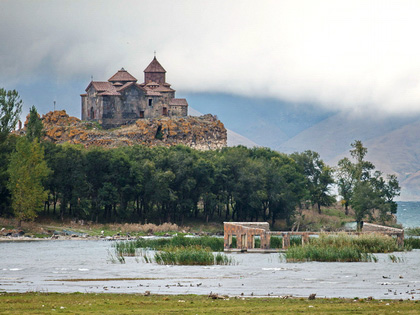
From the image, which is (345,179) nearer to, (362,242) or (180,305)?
(362,242)

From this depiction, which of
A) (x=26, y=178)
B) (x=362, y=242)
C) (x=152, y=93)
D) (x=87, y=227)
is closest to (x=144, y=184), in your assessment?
(x=87, y=227)

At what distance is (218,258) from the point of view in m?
60.2

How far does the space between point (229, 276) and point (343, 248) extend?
14.2m

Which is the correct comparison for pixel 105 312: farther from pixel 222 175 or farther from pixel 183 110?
pixel 183 110

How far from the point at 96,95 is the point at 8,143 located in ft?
214

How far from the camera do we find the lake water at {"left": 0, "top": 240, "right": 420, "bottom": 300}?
139 feet

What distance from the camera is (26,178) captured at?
330 feet

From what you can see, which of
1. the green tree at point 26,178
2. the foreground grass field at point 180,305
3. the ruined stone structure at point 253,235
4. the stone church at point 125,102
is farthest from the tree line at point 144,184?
the foreground grass field at point 180,305

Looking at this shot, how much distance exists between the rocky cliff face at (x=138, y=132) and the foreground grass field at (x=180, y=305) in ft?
426

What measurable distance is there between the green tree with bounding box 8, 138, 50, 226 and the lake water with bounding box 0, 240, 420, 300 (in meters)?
31.4

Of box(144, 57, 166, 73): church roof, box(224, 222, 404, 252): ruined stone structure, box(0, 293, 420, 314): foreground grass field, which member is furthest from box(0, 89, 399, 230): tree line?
box(0, 293, 420, 314): foreground grass field

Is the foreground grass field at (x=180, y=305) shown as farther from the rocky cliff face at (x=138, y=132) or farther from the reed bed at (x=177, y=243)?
the rocky cliff face at (x=138, y=132)

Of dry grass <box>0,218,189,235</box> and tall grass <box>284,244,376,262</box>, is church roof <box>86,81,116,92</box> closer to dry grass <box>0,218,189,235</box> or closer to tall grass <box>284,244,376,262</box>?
dry grass <box>0,218,189,235</box>

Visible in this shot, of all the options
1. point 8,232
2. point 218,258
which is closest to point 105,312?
point 218,258
